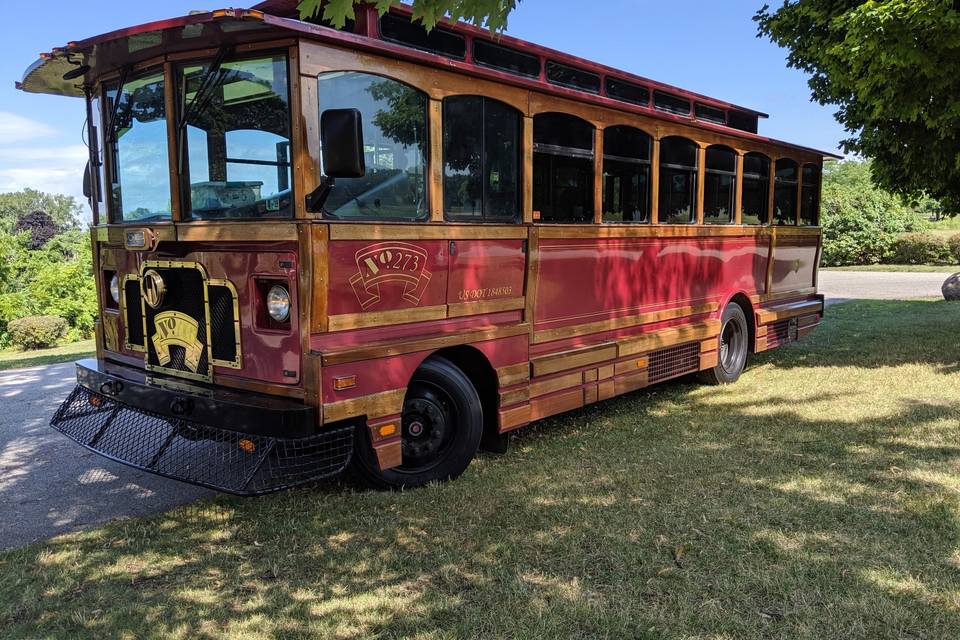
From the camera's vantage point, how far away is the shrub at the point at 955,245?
26578 millimetres

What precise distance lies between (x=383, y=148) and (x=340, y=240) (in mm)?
689

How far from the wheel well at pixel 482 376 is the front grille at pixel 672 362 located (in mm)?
2115

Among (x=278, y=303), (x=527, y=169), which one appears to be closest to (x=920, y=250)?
(x=527, y=169)

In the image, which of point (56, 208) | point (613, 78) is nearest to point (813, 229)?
point (613, 78)

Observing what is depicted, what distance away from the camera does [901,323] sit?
11953 mm

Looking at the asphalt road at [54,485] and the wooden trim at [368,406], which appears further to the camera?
the asphalt road at [54,485]

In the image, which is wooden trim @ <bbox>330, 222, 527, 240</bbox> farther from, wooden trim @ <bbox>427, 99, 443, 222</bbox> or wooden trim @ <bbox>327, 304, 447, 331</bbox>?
wooden trim @ <bbox>327, 304, 447, 331</bbox>

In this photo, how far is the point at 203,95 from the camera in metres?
4.15

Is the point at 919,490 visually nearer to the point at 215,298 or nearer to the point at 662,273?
the point at 662,273

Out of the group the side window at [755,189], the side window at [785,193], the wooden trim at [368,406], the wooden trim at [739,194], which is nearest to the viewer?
the wooden trim at [368,406]

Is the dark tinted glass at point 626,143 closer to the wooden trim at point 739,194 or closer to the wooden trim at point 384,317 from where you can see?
the wooden trim at point 739,194

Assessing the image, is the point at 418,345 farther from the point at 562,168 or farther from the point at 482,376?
the point at 562,168

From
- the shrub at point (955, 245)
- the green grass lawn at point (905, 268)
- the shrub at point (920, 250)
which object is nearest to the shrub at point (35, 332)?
the green grass lawn at point (905, 268)

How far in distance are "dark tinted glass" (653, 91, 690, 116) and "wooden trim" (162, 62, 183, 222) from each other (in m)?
4.11
